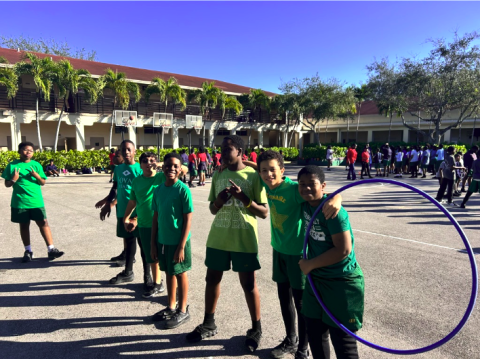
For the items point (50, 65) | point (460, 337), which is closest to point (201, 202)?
point (460, 337)

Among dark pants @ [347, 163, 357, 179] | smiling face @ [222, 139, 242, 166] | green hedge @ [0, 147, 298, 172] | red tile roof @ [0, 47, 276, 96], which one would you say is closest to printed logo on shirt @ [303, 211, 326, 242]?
smiling face @ [222, 139, 242, 166]

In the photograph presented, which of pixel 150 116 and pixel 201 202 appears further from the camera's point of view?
pixel 150 116

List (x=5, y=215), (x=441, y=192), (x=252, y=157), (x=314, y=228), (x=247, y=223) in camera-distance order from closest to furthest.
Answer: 1. (x=314, y=228)
2. (x=247, y=223)
3. (x=5, y=215)
4. (x=441, y=192)
5. (x=252, y=157)

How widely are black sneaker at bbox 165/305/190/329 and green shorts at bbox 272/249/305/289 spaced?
1217 millimetres

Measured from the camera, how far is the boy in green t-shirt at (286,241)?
270 centimetres

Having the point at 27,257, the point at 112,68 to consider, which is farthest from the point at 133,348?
the point at 112,68

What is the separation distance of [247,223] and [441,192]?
9.98 meters

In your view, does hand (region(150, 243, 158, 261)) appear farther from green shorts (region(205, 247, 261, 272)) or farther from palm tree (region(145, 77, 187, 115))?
palm tree (region(145, 77, 187, 115))

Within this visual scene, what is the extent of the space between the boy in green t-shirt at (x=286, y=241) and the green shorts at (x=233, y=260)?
0.23 m

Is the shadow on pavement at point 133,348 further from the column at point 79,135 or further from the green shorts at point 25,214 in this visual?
the column at point 79,135

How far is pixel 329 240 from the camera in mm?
2197

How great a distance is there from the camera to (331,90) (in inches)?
1297

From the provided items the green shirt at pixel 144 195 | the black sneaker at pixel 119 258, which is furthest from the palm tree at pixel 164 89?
the green shirt at pixel 144 195

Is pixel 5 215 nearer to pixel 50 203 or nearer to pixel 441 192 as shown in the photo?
pixel 50 203
